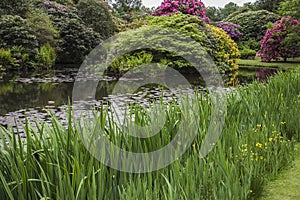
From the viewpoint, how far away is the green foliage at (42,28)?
1759 cm

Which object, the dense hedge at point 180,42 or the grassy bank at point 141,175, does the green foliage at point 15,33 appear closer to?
the dense hedge at point 180,42

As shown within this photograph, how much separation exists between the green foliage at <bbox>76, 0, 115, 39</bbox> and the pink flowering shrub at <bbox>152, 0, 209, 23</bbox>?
7.95 metres

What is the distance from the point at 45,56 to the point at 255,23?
57.6 ft

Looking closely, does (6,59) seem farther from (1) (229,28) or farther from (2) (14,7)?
(1) (229,28)

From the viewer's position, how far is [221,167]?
186cm

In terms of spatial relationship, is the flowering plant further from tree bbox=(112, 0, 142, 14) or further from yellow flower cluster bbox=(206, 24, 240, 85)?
tree bbox=(112, 0, 142, 14)

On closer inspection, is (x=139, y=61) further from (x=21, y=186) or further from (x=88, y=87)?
(x=21, y=186)

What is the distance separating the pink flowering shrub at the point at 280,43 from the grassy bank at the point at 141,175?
13845mm

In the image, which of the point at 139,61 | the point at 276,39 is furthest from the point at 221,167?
the point at 276,39

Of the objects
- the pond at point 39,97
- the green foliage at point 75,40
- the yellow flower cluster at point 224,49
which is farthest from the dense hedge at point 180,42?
the green foliage at point 75,40

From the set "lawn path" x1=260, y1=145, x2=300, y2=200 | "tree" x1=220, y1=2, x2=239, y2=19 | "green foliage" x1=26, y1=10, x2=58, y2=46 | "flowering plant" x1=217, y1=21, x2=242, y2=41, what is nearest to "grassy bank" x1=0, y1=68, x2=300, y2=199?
"lawn path" x1=260, y1=145, x2=300, y2=200

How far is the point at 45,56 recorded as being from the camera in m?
16.5

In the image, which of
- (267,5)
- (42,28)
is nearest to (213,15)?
(267,5)

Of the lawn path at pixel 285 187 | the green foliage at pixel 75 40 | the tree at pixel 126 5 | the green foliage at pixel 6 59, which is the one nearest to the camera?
the lawn path at pixel 285 187
